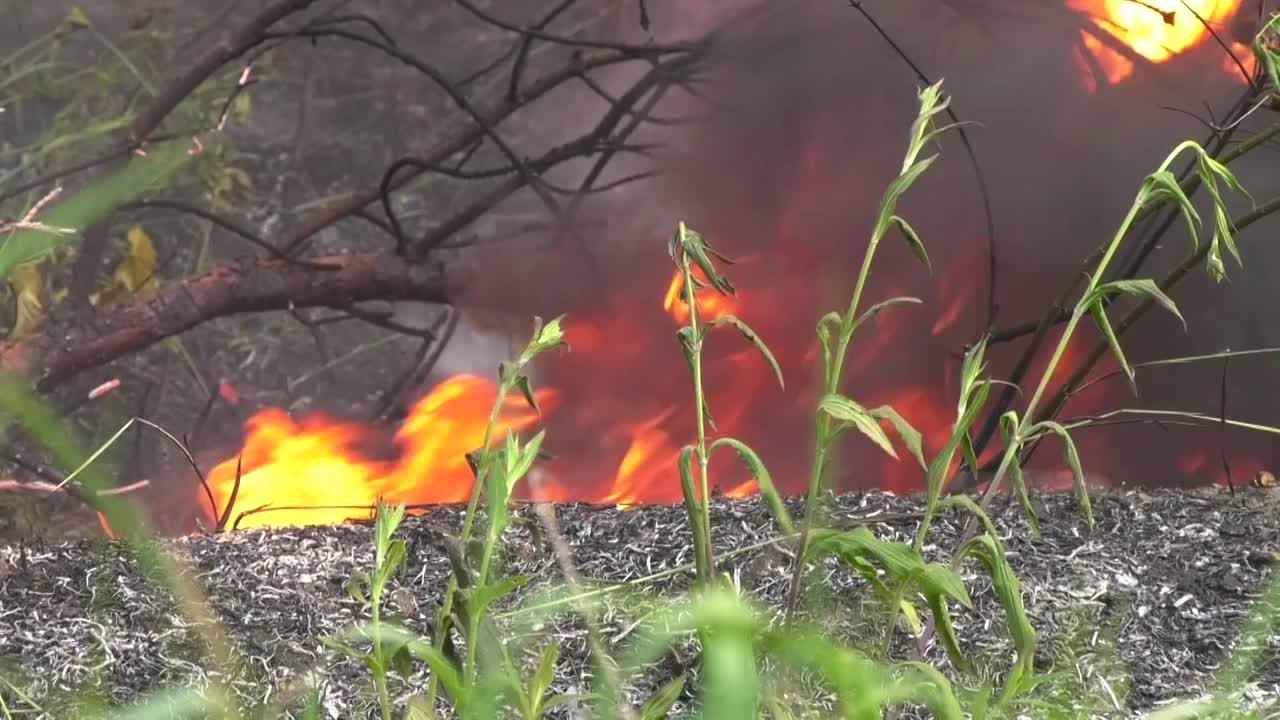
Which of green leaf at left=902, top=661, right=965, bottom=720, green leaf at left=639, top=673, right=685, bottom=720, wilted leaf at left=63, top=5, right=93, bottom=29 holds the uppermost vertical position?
wilted leaf at left=63, top=5, right=93, bottom=29

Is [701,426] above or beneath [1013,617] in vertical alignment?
above

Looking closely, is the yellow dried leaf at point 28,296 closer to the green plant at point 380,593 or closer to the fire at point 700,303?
the fire at point 700,303

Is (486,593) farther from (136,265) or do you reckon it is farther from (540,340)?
(136,265)

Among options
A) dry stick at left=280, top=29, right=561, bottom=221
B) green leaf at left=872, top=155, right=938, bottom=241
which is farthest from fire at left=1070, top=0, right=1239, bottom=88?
green leaf at left=872, top=155, right=938, bottom=241

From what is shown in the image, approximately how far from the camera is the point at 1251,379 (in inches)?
79.7

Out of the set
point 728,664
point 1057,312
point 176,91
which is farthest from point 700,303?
point 728,664

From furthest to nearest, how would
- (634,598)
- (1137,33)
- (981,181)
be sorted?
(1137,33) < (981,181) < (634,598)

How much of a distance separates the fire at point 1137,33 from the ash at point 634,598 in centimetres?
71

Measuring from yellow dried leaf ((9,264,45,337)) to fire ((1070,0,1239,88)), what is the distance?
1.87 meters

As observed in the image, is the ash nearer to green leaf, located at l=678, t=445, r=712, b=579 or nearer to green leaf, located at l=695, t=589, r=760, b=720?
green leaf, located at l=678, t=445, r=712, b=579

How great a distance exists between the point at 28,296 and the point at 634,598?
1.55 meters

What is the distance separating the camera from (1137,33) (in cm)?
201

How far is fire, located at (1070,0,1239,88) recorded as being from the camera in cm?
200

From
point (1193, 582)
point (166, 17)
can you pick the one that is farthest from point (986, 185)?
point (166, 17)
